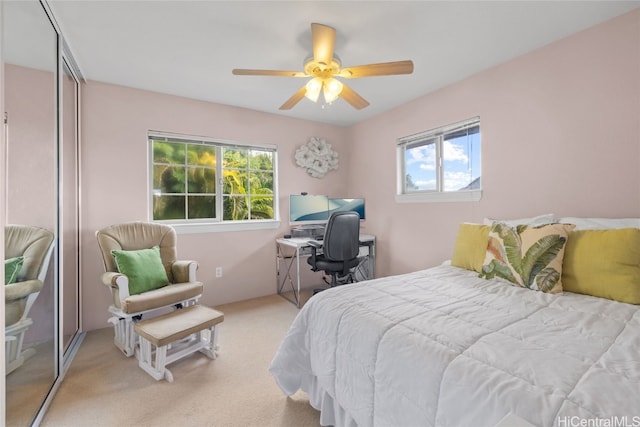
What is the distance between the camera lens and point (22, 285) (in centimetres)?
134

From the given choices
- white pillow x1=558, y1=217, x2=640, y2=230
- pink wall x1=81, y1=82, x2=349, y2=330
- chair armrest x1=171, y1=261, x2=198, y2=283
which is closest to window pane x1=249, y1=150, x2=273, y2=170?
pink wall x1=81, y1=82, x2=349, y2=330

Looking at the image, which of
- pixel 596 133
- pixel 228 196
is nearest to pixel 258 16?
pixel 228 196

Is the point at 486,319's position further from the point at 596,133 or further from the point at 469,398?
the point at 596,133

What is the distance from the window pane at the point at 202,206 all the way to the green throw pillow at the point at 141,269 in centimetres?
84

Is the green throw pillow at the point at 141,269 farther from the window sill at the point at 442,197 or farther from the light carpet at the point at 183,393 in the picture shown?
the window sill at the point at 442,197

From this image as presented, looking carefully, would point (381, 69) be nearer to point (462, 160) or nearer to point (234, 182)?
point (462, 160)

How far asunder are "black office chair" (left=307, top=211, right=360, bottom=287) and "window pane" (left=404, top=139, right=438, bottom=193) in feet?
2.90

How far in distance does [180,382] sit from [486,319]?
1847mm

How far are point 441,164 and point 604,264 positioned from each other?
174cm

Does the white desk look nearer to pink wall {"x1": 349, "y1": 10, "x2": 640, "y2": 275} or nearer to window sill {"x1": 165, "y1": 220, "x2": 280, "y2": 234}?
window sill {"x1": 165, "y1": 220, "x2": 280, "y2": 234}

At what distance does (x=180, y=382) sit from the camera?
5.92ft

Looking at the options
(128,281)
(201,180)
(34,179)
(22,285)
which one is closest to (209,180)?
(201,180)

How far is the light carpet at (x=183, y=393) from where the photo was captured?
4.89 feet

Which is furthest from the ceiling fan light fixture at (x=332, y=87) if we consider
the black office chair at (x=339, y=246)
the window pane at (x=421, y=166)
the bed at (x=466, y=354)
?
the window pane at (x=421, y=166)
